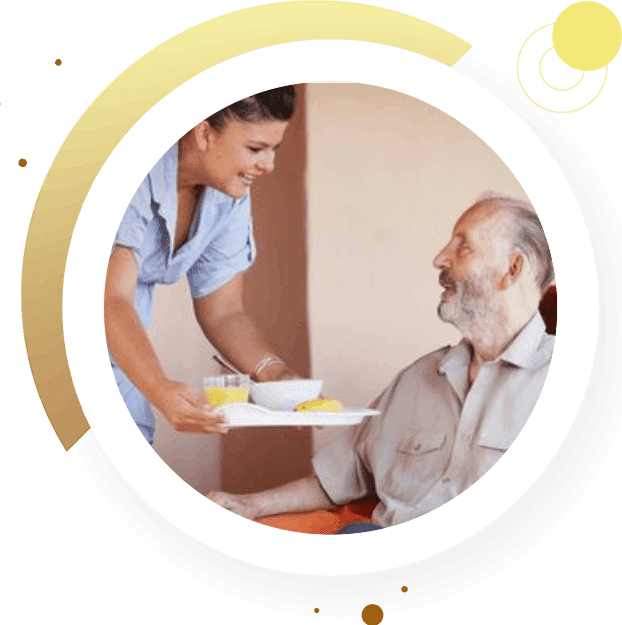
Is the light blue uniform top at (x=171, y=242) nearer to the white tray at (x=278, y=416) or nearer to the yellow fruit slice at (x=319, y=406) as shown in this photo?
the white tray at (x=278, y=416)

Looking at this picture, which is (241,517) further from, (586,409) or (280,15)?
(280,15)

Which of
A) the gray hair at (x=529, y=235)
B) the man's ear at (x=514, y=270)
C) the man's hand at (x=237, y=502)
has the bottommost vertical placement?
the man's hand at (x=237, y=502)

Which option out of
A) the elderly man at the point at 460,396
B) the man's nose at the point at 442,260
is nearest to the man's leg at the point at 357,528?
the elderly man at the point at 460,396

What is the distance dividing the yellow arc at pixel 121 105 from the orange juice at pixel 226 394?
0.71ft

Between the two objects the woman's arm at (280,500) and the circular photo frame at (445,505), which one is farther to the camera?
the woman's arm at (280,500)

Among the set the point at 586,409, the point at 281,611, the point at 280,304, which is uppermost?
the point at 280,304

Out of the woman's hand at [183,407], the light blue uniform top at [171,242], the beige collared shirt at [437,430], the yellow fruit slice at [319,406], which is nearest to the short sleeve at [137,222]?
the light blue uniform top at [171,242]

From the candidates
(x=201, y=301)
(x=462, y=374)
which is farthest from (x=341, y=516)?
(x=201, y=301)

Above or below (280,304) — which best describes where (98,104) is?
above

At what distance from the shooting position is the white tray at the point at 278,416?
6.31 ft

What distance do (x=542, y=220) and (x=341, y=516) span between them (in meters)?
0.60

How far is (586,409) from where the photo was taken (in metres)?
1.88

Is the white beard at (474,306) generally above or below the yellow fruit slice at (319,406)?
above

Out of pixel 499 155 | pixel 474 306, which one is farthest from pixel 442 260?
pixel 499 155
